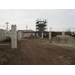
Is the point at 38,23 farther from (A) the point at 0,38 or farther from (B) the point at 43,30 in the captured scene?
(A) the point at 0,38

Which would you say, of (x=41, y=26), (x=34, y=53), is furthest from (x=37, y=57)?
(x=41, y=26)

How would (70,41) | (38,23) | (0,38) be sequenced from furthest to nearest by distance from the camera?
(38,23) < (0,38) < (70,41)

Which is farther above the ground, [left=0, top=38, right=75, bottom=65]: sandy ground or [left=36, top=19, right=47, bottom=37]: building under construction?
[left=36, top=19, right=47, bottom=37]: building under construction

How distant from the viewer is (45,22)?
34.8 metres

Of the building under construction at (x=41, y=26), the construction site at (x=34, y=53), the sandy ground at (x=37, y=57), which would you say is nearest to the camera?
the sandy ground at (x=37, y=57)


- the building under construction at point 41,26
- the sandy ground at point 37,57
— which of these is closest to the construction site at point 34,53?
the sandy ground at point 37,57

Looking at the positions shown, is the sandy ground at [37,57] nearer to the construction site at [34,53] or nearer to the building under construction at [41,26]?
the construction site at [34,53]

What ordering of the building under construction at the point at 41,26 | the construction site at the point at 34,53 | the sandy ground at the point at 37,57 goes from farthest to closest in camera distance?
the building under construction at the point at 41,26, the construction site at the point at 34,53, the sandy ground at the point at 37,57

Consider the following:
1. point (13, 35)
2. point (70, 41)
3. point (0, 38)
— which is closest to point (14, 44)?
point (13, 35)

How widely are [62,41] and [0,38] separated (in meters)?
16.4

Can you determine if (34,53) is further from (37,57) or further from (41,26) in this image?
(41,26)

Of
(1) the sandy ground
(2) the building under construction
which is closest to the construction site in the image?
(1) the sandy ground

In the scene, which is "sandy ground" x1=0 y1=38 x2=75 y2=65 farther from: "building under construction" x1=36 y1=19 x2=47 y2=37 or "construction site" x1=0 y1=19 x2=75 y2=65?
"building under construction" x1=36 y1=19 x2=47 y2=37

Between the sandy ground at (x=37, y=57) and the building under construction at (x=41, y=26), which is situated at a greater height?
the building under construction at (x=41, y=26)
